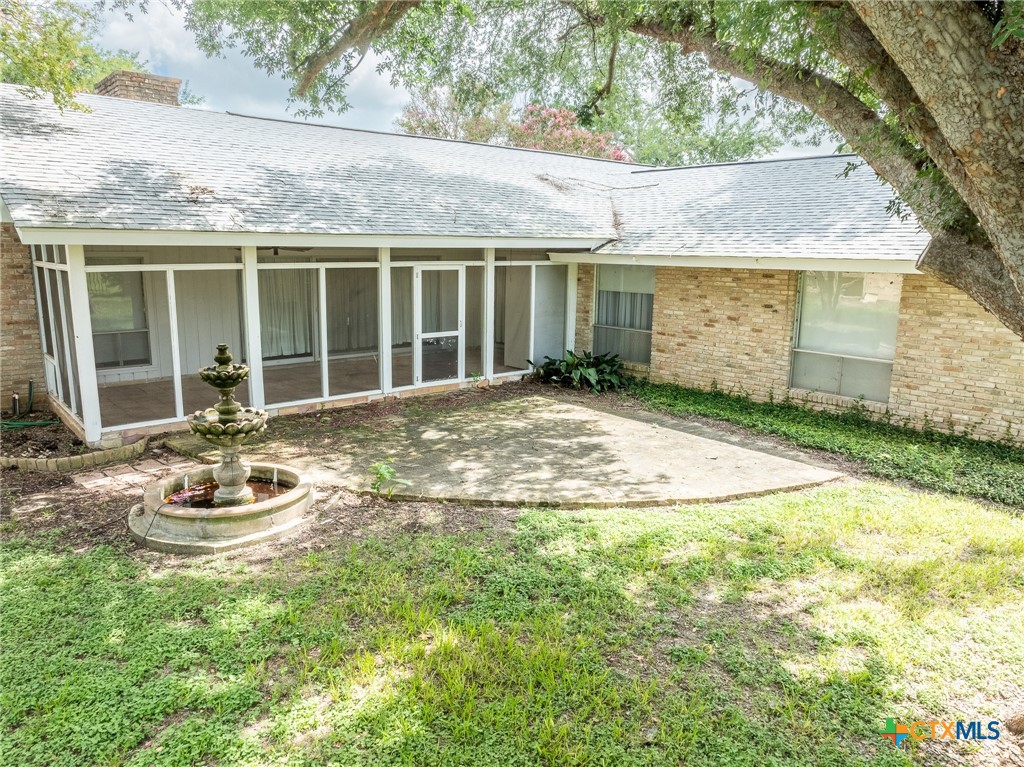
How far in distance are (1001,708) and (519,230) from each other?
10.3 meters

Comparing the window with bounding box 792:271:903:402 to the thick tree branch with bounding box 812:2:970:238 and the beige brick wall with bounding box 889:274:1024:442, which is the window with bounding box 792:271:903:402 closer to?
the beige brick wall with bounding box 889:274:1024:442

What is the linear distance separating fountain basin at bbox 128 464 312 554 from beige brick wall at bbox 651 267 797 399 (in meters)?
8.64

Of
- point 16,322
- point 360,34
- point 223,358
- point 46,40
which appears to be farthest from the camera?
point 360,34

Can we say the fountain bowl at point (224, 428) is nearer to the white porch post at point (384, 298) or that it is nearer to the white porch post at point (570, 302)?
the white porch post at point (384, 298)

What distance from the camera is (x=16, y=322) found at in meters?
10.9

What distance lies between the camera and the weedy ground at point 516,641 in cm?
392

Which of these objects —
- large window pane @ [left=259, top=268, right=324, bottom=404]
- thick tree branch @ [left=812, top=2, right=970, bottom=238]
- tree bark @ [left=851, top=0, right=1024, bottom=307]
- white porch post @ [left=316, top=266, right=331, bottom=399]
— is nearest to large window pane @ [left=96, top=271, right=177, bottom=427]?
large window pane @ [left=259, top=268, right=324, bottom=404]

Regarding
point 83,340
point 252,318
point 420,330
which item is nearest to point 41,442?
point 83,340

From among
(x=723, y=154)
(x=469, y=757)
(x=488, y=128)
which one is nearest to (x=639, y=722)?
(x=469, y=757)

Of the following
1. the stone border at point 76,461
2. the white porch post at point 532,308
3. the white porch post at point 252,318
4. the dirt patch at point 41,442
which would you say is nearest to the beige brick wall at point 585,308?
the white porch post at point 532,308

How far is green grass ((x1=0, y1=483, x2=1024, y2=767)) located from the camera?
3910 millimetres

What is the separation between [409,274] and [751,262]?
8.25 meters

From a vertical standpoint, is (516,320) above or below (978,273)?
below

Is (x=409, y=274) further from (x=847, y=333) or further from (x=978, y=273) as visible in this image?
(x=978, y=273)
